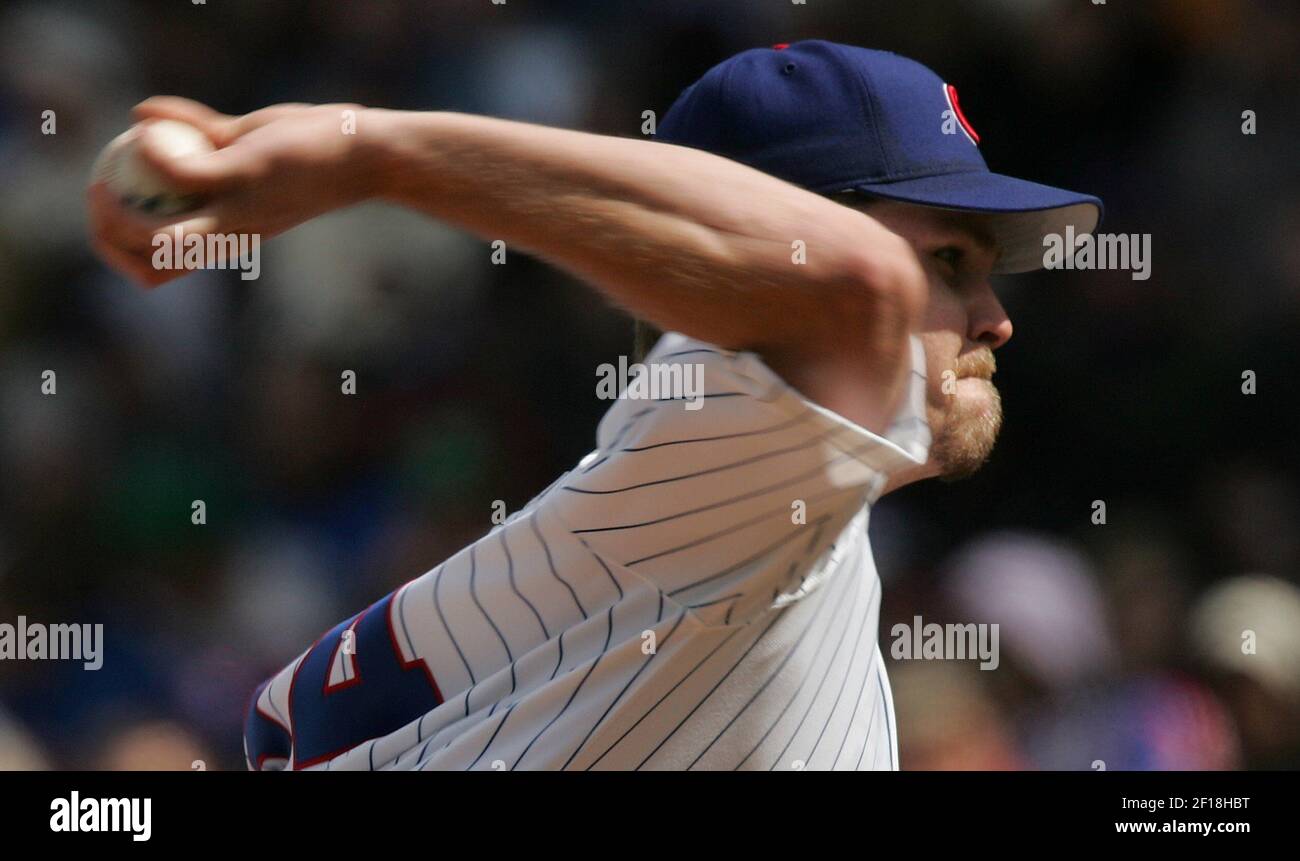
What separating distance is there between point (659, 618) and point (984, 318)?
1.58ft

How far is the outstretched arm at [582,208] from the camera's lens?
2.79 feet

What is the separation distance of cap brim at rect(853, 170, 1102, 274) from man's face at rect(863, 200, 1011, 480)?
1.3 inches

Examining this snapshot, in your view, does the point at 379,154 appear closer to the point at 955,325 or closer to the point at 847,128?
the point at 847,128

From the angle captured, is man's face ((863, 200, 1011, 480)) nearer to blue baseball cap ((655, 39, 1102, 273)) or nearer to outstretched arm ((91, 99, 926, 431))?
blue baseball cap ((655, 39, 1102, 273))

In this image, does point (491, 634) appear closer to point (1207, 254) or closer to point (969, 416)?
point (969, 416)

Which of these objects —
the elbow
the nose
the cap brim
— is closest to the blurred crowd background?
the cap brim

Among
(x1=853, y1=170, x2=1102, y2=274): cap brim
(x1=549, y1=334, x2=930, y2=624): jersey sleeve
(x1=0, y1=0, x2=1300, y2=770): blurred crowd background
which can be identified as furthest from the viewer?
(x1=0, y1=0, x2=1300, y2=770): blurred crowd background

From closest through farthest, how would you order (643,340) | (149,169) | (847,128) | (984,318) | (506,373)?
(149,169) < (847,128) < (984,318) < (643,340) < (506,373)

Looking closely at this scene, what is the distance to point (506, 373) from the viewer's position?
11.2ft

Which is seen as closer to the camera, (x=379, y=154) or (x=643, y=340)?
(x=379, y=154)

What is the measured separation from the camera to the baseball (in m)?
0.84

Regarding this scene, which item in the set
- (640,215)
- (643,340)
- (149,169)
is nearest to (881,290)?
(640,215)

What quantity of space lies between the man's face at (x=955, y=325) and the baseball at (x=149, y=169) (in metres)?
0.66

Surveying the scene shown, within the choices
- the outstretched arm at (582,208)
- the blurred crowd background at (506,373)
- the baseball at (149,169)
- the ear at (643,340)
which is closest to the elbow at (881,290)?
the outstretched arm at (582,208)
